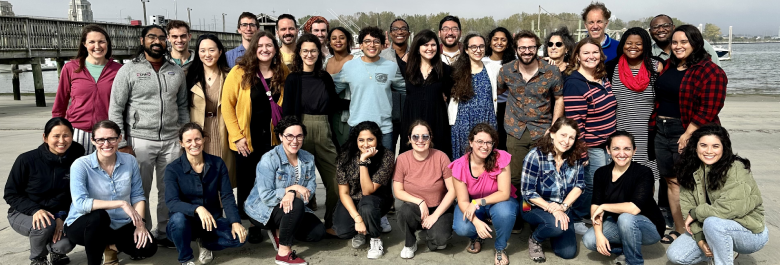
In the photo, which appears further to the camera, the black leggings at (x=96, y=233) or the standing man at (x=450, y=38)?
the standing man at (x=450, y=38)

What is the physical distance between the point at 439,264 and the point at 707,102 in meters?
2.39

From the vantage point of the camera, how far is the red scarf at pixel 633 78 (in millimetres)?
4465

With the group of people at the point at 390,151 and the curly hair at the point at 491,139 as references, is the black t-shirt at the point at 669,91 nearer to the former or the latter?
the group of people at the point at 390,151

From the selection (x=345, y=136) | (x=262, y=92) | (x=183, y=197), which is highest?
(x=262, y=92)

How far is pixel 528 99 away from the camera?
14.6 feet

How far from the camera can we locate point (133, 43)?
24.1m

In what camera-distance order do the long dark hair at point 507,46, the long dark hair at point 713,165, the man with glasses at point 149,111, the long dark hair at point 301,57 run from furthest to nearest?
the long dark hair at point 507,46 < the long dark hair at point 301,57 < the man with glasses at point 149,111 < the long dark hair at point 713,165

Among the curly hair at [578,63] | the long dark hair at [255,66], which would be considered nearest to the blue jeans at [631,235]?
the curly hair at [578,63]

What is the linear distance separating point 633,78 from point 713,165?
3.57 feet

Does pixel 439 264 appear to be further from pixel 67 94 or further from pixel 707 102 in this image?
pixel 67 94

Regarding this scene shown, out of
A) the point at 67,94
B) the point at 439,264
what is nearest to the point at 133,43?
the point at 67,94

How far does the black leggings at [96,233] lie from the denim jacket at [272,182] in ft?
2.90

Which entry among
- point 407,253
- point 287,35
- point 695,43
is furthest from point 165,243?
point 695,43

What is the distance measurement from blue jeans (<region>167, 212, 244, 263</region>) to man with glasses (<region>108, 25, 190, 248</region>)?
53 centimetres
